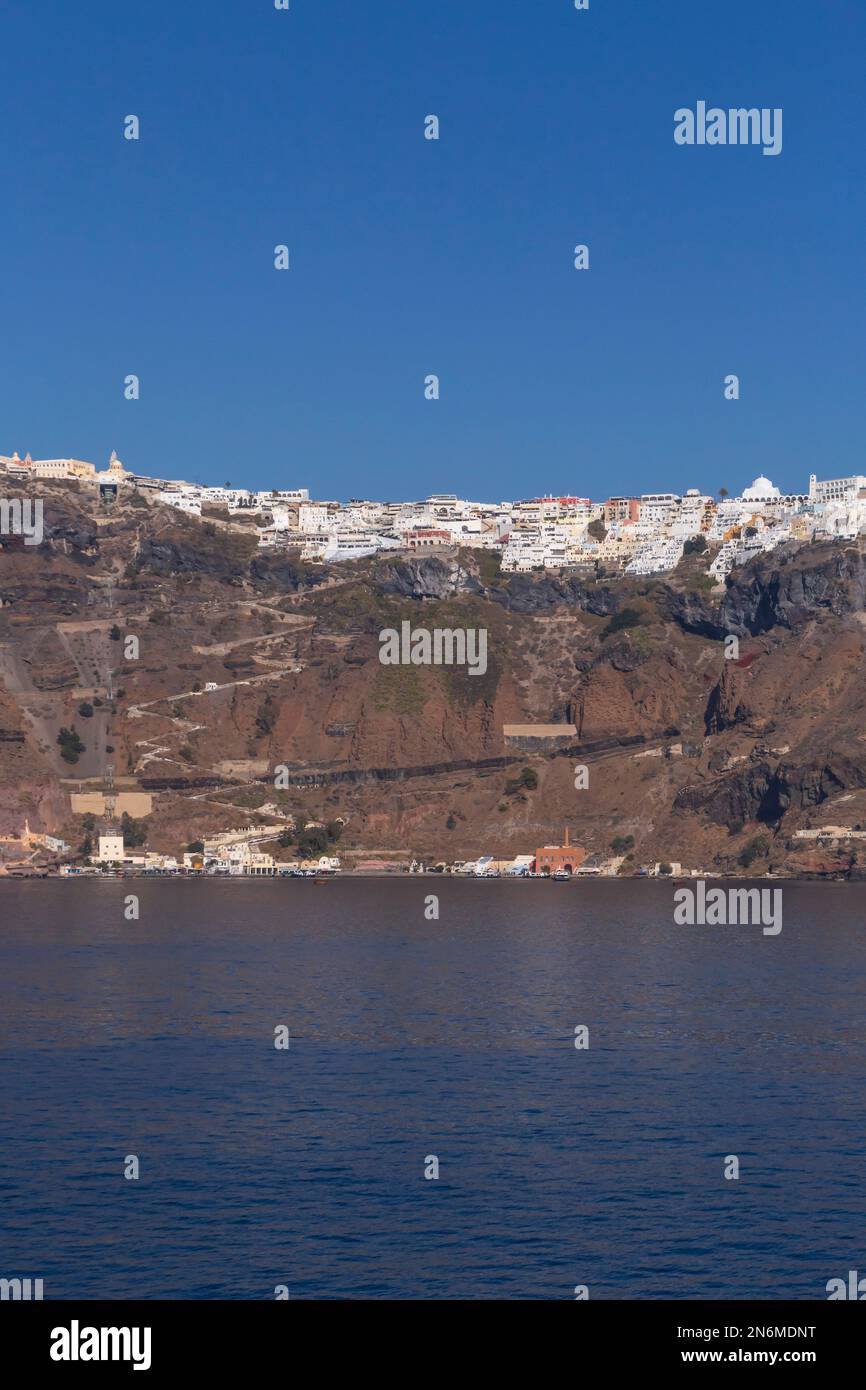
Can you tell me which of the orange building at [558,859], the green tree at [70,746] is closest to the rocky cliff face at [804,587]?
the orange building at [558,859]

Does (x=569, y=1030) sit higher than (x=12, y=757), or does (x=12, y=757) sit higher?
(x=12, y=757)

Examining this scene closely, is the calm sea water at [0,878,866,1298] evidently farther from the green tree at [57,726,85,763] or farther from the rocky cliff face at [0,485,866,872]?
the green tree at [57,726,85,763]

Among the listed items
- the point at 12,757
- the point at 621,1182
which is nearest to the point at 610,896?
the point at 12,757

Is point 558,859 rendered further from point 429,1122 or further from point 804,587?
point 429,1122

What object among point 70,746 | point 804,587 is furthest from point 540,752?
point 70,746
